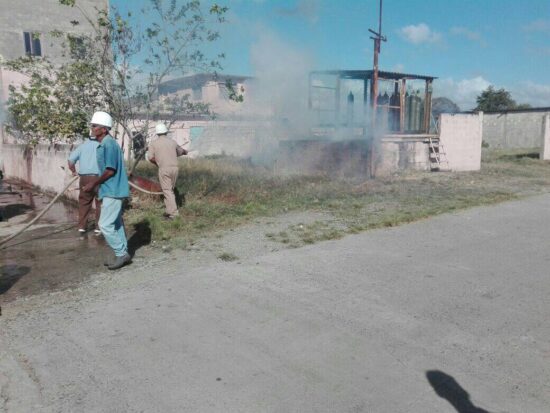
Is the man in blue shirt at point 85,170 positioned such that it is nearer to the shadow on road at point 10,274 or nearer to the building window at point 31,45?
the shadow on road at point 10,274

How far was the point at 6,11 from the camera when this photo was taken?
25312mm

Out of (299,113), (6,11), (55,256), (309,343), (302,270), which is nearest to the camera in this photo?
(309,343)

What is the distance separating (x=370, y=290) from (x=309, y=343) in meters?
1.28

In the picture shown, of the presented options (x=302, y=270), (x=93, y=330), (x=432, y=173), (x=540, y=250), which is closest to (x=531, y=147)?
(x=432, y=173)

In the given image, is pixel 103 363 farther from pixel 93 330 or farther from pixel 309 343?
pixel 309 343

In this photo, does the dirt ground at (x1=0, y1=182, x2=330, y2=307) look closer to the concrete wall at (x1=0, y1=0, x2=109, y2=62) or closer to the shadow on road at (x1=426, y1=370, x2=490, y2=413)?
the shadow on road at (x1=426, y1=370, x2=490, y2=413)

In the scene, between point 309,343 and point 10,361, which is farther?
point 309,343

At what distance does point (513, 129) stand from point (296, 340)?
34788 mm

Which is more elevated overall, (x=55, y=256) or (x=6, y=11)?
(x=6, y=11)

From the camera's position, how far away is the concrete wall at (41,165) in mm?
9773

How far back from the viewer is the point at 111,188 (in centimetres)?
500

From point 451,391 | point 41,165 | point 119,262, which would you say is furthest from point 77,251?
point 41,165

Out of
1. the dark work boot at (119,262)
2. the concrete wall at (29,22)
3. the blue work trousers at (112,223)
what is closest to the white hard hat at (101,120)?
the blue work trousers at (112,223)

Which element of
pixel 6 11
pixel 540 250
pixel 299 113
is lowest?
pixel 540 250
